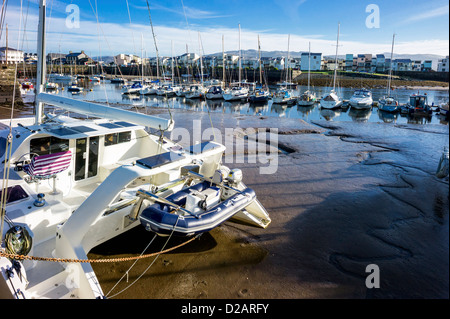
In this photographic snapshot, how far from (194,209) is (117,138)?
372 cm

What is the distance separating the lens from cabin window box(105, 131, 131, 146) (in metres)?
8.70

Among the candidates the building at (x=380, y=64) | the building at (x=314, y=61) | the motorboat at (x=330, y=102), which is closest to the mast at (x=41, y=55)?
the motorboat at (x=330, y=102)

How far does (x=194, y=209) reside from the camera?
7.06 m

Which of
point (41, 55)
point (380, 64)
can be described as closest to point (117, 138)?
point (41, 55)

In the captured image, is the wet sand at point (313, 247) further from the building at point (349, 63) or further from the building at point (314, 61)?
the building at point (349, 63)

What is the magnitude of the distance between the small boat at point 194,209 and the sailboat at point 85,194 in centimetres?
2

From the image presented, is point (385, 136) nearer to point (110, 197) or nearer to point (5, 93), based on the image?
point (110, 197)

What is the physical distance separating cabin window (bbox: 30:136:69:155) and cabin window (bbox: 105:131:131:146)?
1164 millimetres

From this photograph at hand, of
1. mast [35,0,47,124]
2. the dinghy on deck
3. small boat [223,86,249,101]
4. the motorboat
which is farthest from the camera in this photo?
small boat [223,86,249,101]

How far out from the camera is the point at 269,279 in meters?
6.23

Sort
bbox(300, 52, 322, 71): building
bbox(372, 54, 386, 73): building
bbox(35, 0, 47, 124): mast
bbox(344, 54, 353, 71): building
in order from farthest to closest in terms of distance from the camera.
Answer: bbox(344, 54, 353, 71): building < bbox(372, 54, 386, 73): building < bbox(300, 52, 322, 71): building < bbox(35, 0, 47, 124): mast

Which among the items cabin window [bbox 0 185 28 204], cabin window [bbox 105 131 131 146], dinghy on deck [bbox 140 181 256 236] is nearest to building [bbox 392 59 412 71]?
cabin window [bbox 105 131 131 146]

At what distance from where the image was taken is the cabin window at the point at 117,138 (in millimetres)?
8703

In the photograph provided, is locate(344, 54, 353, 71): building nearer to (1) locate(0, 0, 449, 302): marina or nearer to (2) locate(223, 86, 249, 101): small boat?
(2) locate(223, 86, 249, 101): small boat
